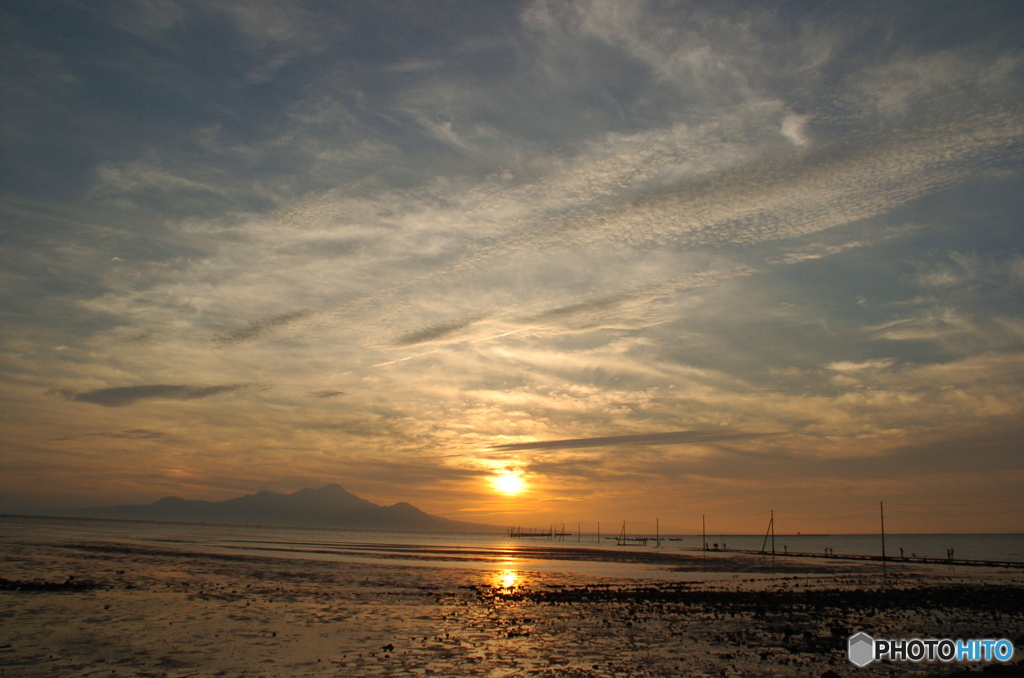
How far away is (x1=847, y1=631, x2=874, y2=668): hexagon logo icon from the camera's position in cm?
2005

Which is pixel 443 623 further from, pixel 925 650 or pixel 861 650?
pixel 925 650

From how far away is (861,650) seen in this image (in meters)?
21.8

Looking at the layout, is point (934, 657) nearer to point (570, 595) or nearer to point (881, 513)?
point (570, 595)

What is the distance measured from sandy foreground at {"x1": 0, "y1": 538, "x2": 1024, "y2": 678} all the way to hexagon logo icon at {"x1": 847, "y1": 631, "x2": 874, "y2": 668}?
51cm

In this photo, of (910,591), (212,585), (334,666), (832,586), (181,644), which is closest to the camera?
(334,666)

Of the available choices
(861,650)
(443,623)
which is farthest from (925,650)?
(443,623)

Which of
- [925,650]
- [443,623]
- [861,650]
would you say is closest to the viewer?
[861,650]

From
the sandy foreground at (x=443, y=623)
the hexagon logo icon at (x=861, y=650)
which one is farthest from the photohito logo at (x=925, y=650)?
the sandy foreground at (x=443, y=623)

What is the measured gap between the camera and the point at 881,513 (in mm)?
109250

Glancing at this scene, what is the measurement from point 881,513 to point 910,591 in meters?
76.1

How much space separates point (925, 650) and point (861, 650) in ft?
10.1

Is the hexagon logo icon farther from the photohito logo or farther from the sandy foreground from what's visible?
the sandy foreground

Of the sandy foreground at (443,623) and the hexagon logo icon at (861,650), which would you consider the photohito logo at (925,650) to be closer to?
the hexagon logo icon at (861,650)

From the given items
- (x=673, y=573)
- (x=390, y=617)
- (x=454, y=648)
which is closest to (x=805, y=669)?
(x=454, y=648)
